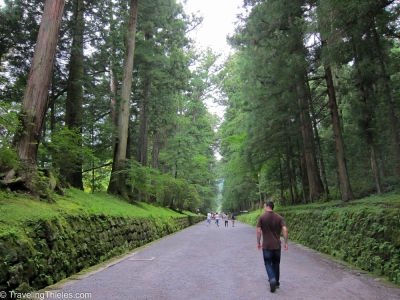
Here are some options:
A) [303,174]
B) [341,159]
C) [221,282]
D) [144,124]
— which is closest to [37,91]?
[221,282]

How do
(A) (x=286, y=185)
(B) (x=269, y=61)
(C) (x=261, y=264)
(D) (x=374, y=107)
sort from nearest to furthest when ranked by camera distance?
(C) (x=261, y=264) < (D) (x=374, y=107) < (B) (x=269, y=61) < (A) (x=286, y=185)

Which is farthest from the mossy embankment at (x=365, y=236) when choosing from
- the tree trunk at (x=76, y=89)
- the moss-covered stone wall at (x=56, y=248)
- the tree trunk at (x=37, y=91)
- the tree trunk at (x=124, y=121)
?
the tree trunk at (x=76, y=89)

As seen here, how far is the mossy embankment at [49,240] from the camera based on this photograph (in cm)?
379

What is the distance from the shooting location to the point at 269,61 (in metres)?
13.4

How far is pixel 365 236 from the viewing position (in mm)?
6258

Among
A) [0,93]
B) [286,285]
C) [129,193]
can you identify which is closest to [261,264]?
[286,285]

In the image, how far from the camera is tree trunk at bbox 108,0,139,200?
44.4 feet

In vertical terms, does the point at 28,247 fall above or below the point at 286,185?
below

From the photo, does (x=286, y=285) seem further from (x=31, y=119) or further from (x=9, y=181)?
(x=31, y=119)

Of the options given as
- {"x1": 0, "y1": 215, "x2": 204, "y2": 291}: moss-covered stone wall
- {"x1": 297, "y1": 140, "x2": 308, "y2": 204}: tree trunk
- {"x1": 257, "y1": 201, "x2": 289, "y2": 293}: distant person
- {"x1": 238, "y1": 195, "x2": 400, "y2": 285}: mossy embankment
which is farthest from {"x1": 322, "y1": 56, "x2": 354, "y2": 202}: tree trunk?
{"x1": 0, "y1": 215, "x2": 204, "y2": 291}: moss-covered stone wall

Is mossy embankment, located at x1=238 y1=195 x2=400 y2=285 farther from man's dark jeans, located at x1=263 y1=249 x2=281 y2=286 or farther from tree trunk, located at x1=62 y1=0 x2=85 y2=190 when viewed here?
tree trunk, located at x1=62 y1=0 x2=85 y2=190

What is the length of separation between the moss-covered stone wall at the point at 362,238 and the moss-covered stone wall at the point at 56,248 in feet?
19.0

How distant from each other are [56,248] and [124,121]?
9731 millimetres

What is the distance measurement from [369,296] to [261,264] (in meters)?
2.71
